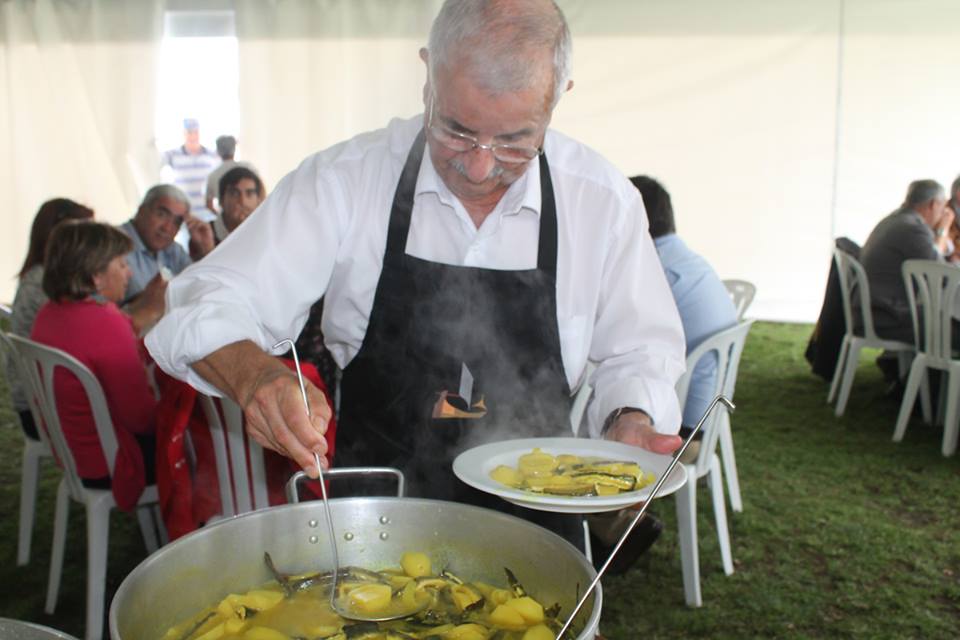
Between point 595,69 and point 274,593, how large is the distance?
312 inches

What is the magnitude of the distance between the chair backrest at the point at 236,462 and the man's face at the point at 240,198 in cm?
265

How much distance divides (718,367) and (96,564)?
225cm

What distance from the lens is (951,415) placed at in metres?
4.53

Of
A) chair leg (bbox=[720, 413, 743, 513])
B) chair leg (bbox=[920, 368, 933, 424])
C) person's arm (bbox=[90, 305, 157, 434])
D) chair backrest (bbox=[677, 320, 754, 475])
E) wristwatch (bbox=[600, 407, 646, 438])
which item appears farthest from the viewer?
chair leg (bbox=[920, 368, 933, 424])

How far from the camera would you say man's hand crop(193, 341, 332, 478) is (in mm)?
1091

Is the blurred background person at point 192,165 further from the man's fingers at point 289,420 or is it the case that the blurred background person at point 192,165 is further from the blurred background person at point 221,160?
the man's fingers at point 289,420

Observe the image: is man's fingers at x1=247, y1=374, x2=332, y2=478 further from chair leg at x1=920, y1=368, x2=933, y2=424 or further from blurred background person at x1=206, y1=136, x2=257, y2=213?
blurred background person at x1=206, y1=136, x2=257, y2=213

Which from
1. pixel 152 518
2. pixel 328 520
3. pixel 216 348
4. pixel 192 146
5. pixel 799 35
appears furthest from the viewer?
pixel 192 146

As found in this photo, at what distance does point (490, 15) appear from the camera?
1375mm

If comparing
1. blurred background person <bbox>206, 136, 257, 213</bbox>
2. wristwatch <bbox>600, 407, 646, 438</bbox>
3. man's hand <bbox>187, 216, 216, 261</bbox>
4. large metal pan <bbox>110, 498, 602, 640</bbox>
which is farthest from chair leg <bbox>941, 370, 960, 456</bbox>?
blurred background person <bbox>206, 136, 257, 213</bbox>

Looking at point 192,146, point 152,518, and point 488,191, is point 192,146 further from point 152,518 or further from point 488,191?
point 488,191

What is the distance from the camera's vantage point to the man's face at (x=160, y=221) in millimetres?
4527

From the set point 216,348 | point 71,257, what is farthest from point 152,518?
point 216,348

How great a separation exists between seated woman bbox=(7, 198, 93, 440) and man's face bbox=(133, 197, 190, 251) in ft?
1.66
